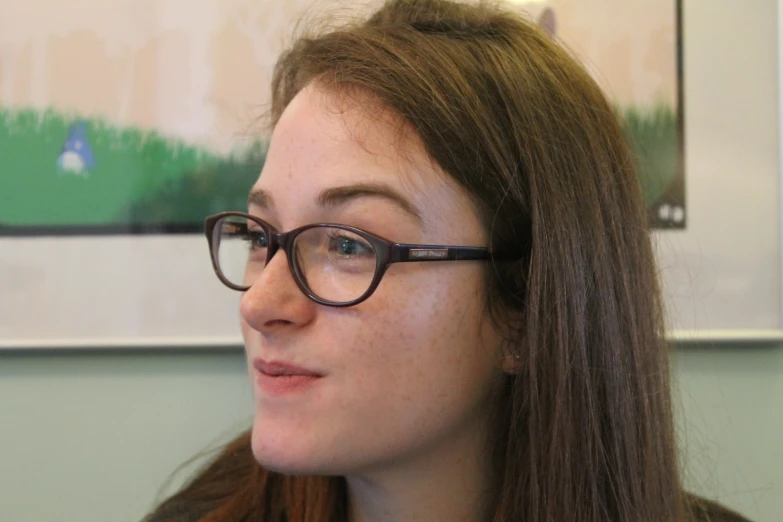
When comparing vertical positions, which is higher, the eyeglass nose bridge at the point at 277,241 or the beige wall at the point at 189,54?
the beige wall at the point at 189,54

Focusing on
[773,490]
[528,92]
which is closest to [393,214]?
[528,92]

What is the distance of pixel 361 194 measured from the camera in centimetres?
56

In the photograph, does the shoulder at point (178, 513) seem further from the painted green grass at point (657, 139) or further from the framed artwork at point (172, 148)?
the painted green grass at point (657, 139)

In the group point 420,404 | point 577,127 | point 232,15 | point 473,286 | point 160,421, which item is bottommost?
point 160,421

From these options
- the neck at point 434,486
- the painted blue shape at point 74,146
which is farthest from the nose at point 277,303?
the painted blue shape at point 74,146

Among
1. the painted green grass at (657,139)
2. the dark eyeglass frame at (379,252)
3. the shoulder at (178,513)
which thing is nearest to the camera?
the dark eyeglass frame at (379,252)

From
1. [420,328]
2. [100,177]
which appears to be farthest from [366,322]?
[100,177]

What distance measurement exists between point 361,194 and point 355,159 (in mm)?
40

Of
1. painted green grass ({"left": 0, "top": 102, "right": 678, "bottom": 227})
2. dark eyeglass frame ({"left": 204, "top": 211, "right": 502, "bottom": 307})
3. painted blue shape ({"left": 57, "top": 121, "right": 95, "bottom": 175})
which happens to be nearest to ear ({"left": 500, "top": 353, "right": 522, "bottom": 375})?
dark eyeglass frame ({"left": 204, "top": 211, "right": 502, "bottom": 307})

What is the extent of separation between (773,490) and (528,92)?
2.80 feet

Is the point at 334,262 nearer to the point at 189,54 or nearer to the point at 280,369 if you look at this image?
the point at 280,369

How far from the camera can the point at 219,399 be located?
939 mm

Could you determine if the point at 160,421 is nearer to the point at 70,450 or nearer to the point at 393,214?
the point at 70,450

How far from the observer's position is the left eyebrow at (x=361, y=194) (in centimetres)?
56
